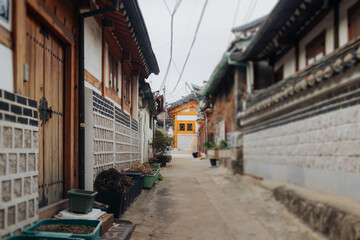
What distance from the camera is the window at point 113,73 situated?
7.68 meters

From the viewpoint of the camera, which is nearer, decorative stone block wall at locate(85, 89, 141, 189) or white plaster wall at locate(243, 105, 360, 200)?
white plaster wall at locate(243, 105, 360, 200)

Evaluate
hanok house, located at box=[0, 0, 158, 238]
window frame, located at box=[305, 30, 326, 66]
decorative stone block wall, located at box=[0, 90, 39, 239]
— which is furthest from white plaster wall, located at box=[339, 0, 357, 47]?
decorative stone block wall, located at box=[0, 90, 39, 239]

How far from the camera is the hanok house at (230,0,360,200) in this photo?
4938 millimetres

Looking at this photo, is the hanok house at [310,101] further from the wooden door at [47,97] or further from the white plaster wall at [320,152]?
the wooden door at [47,97]

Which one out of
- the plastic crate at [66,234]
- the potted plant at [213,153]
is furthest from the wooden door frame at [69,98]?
the potted plant at [213,153]

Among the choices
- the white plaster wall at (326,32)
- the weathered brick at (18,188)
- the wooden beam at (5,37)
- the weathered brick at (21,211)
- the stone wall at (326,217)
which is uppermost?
the white plaster wall at (326,32)

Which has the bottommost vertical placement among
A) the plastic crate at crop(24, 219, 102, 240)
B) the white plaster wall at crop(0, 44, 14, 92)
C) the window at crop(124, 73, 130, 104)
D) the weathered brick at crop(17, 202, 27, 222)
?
the plastic crate at crop(24, 219, 102, 240)

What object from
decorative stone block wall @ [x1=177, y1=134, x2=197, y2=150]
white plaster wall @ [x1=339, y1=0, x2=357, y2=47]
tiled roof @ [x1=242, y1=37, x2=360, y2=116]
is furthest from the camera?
decorative stone block wall @ [x1=177, y1=134, x2=197, y2=150]

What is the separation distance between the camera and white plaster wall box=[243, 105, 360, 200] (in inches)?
191

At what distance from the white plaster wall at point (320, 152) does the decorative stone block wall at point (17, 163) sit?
4667 mm

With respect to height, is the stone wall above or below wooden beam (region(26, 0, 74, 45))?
below

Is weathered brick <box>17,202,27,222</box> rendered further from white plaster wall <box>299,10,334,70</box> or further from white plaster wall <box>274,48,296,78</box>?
white plaster wall <box>274,48,296,78</box>

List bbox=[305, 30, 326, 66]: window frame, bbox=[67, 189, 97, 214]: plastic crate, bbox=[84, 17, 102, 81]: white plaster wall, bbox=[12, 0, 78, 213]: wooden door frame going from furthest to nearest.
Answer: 1. bbox=[305, 30, 326, 66]: window frame
2. bbox=[84, 17, 102, 81]: white plaster wall
3. bbox=[12, 0, 78, 213]: wooden door frame
4. bbox=[67, 189, 97, 214]: plastic crate

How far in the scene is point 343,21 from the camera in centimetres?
659
